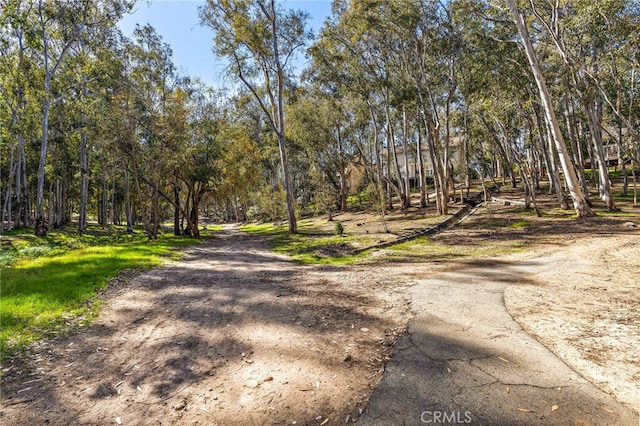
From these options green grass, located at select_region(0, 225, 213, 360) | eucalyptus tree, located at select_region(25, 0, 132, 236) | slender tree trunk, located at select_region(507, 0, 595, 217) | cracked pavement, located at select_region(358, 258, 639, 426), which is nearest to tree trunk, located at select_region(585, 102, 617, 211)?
slender tree trunk, located at select_region(507, 0, 595, 217)

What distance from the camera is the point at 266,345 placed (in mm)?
4805

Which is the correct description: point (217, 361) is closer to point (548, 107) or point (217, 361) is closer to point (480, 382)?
point (480, 382)

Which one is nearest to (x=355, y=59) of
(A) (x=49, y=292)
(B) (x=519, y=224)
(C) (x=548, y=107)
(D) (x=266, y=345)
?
(C) (x=548, y=107)

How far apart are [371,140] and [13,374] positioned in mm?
42820

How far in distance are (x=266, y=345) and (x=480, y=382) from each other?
2802mm

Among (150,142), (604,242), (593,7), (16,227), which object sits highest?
(593,7)

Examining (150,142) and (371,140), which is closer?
(150,142)

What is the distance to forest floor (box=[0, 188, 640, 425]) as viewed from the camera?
136 inches

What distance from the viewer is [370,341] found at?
15.5 feet

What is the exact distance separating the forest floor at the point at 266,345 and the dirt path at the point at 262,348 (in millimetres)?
20

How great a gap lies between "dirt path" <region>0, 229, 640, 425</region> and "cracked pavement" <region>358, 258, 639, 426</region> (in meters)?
0.07

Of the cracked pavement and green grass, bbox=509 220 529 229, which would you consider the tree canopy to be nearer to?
green grass, bbox=509 220 529 229

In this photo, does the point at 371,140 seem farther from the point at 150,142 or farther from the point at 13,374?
the point at 13,374

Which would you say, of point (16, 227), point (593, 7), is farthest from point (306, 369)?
point (16, 227)
